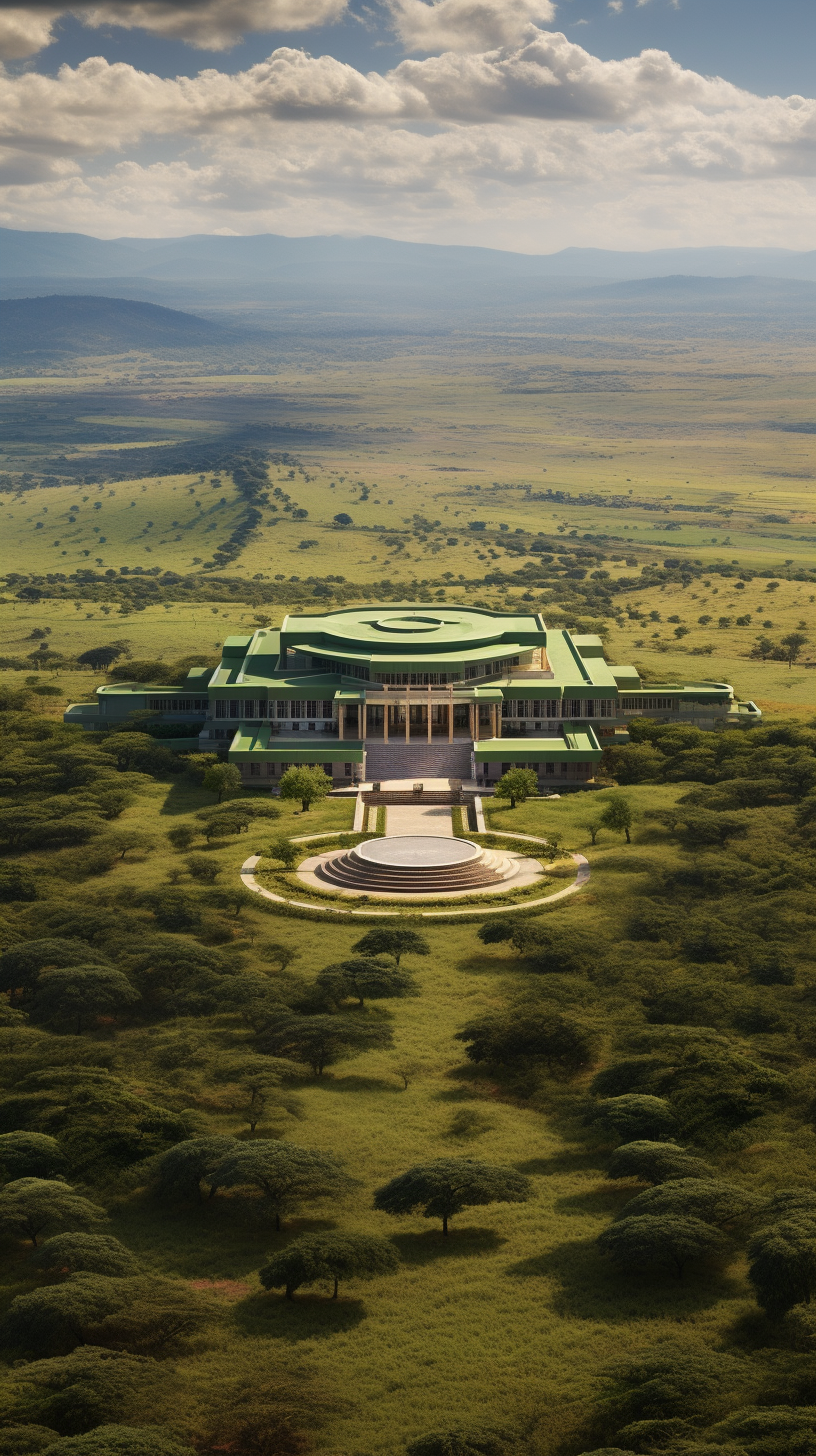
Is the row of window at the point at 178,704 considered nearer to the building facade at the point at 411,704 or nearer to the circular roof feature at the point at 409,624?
the building facade at the point at 411,704

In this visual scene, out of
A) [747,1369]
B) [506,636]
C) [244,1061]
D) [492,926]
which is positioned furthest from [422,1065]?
[506,636]

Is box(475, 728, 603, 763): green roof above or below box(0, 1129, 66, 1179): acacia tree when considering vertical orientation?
above

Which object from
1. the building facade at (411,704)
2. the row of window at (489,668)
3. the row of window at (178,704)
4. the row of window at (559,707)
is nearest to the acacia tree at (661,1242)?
the building facade at (411,704)

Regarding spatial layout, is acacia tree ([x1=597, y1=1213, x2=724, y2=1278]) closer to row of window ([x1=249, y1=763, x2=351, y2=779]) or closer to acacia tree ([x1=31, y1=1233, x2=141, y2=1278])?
acacia tree ([x1=31, y1=1233, x2=141, y2=1278])

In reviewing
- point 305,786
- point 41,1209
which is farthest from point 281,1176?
point 305,786

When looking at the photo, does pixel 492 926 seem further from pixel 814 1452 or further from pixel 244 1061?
pixel 814 1452

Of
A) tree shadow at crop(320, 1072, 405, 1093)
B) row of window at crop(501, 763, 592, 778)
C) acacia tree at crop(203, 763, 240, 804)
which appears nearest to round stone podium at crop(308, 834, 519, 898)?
acacia tree at crop(203, 763, 240, 804)

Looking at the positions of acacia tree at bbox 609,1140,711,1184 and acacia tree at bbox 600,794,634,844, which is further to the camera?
acacia tree at bbox 600,794,634,844
